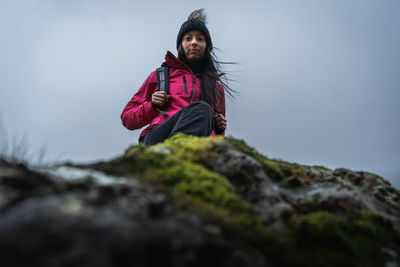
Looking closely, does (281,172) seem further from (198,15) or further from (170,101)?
(198,15)

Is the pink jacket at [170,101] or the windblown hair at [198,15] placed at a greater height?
the windblown hair at [198,15]

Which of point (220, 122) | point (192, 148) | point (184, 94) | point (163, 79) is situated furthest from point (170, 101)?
point (192, 148)

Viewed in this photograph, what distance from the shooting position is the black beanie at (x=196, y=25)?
20.7 feet

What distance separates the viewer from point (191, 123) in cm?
427

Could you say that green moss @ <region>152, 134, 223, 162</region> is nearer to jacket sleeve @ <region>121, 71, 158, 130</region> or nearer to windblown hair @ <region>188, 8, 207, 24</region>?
jacket sleeve @ <region>121, 71, 158, 130</region>

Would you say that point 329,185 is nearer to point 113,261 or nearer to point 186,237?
point 186,237

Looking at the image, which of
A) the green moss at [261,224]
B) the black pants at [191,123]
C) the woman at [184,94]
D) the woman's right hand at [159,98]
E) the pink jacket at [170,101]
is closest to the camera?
the green moss at [261,224]

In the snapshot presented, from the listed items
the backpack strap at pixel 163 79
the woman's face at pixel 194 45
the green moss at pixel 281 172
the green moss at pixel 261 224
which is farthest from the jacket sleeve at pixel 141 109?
the green moss at pixel 261 224

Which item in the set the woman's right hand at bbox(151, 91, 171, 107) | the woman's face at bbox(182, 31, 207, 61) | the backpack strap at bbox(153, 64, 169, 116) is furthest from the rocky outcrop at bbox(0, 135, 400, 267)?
the woman's face at bbox(182, 31, 207, 61)

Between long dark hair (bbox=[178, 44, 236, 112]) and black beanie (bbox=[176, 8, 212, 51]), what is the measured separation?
20 cm

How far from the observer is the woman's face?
6.18 metres

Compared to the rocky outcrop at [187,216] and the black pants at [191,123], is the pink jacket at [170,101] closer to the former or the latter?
the black pants at [191,123]

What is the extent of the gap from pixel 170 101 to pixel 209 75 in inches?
47.6

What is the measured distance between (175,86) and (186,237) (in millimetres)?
4442
